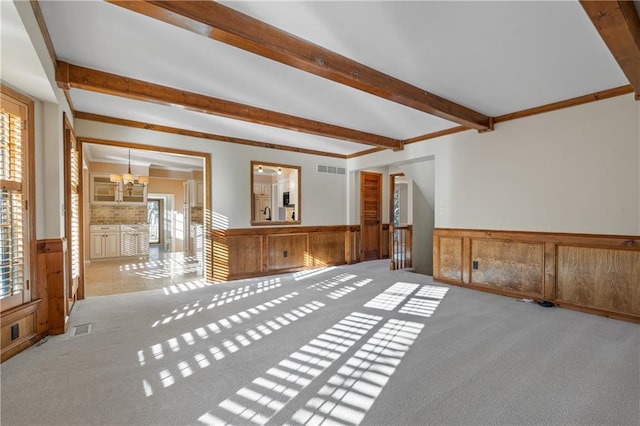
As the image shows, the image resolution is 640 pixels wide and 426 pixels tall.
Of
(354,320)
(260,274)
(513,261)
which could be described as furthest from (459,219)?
(260,274)

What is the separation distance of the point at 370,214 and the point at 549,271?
4.11 meters

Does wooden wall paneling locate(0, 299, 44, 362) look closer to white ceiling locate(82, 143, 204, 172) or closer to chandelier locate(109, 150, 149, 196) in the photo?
white ceiling locate(82, 143, 204, 172)

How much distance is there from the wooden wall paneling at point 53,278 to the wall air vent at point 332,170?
15.5 feet

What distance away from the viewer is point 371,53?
269 centimetres

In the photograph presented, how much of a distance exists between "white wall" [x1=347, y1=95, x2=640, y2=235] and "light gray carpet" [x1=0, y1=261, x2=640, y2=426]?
117cm

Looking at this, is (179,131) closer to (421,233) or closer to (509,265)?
(421,233)

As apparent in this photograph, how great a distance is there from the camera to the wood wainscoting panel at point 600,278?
3.35 m

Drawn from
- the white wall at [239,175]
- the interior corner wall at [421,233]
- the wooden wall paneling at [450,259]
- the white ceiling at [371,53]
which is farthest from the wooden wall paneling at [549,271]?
the white wall at [239,175]

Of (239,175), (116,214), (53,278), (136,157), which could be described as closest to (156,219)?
(116,214)

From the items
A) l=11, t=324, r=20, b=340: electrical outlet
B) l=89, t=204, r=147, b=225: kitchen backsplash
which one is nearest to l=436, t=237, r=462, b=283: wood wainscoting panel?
l=11, t=324, r=20, b=340: electrical outlet

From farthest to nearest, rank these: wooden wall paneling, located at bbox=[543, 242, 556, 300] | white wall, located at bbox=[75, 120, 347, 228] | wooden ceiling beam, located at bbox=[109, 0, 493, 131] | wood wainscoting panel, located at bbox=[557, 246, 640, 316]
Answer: white wall, located at bbox=[75, 120, 347, 228] < wooden wall paneling, located at bbox=[543, 242, 556, 300] < wood wainscoting panel, located at bbox=[557, 246, 640, 316] < wooden ceiling beam, located at bbox=[109, 0, 493, 131]

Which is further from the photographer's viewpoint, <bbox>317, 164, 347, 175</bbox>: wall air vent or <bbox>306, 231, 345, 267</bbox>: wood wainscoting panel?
<bbox>317, 164, 347, 175</bbox>: wall air vent

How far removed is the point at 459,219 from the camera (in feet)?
16.3

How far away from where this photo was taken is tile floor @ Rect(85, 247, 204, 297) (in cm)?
500
